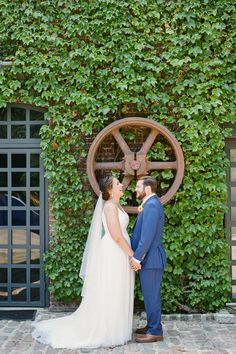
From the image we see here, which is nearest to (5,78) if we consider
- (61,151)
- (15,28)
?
(15,28)

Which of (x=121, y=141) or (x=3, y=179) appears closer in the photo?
(x=121, y=141)

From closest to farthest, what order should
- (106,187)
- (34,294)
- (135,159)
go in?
(106,187) → (135,159) → (34,294)

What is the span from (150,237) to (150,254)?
0.77ft

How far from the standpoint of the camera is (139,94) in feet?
24.8

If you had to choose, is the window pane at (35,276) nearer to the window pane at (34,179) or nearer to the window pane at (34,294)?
the window pane at (34,294)

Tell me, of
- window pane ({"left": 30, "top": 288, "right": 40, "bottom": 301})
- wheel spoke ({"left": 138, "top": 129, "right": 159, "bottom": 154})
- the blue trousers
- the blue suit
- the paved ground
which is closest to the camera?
the paved ground

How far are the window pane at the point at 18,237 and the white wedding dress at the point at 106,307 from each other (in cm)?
214

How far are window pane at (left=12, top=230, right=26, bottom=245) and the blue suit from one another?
8.29 feet

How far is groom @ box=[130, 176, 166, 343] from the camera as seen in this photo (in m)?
5.75

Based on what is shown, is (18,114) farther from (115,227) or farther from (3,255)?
(115,227)

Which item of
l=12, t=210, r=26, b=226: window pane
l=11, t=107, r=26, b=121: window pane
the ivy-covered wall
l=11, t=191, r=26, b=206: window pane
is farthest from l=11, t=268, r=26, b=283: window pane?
l=11, t=107, r=26, b=121: window pane

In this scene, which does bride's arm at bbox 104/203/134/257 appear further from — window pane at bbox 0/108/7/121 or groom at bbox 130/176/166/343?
window pane at bbox 0/108/7/121

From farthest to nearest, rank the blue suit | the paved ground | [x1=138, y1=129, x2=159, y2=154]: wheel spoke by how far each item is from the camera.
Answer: [x1=138, y1=129, x2=159, y2=154]: wheel spoke < the blue suit < the paved ground

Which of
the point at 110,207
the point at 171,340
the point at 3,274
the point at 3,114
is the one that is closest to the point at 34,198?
the point at 3,274
